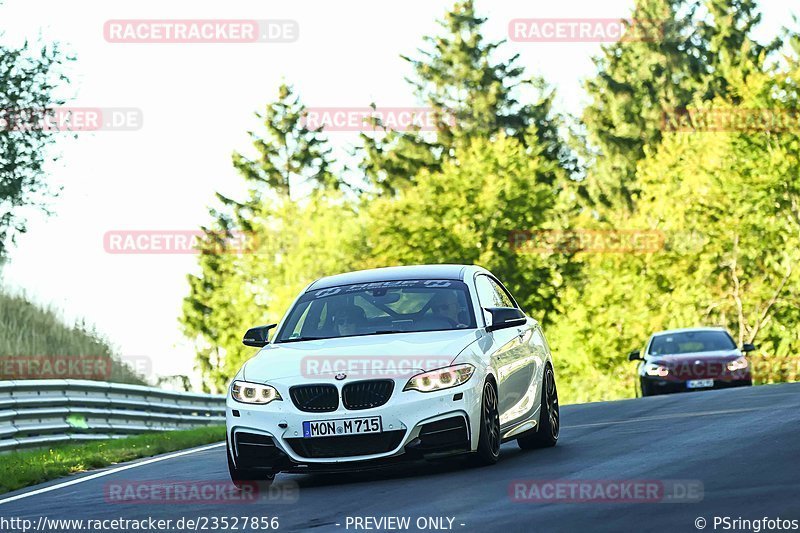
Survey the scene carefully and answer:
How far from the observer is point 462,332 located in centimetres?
1204

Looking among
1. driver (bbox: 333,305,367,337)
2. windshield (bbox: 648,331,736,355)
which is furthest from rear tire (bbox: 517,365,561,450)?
windshield (bbox: 648,331,736,355)

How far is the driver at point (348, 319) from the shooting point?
12367 mm

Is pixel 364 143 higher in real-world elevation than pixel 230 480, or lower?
higher

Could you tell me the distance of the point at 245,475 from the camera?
11.6m

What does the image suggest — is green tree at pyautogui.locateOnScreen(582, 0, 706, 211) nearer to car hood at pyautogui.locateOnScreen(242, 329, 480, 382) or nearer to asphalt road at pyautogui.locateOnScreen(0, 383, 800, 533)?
asphalt road at pyautogui.locateOnScreen(0, 383, 800, 533)

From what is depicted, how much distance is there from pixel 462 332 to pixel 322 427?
1529 mm

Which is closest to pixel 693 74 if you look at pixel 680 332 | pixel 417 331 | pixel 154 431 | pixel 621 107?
pixel 621 107

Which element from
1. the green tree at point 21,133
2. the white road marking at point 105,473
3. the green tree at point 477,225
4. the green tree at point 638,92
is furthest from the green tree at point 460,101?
the white road marking at point 105,473

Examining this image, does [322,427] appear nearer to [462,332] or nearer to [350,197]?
[462,332]

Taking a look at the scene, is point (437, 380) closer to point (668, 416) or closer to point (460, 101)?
point (668, 416)

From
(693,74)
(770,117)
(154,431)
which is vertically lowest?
(154,431)

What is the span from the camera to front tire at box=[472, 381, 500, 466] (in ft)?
37.9

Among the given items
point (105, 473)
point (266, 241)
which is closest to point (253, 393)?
point (105, 473)

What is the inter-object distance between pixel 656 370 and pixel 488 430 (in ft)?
53.6
